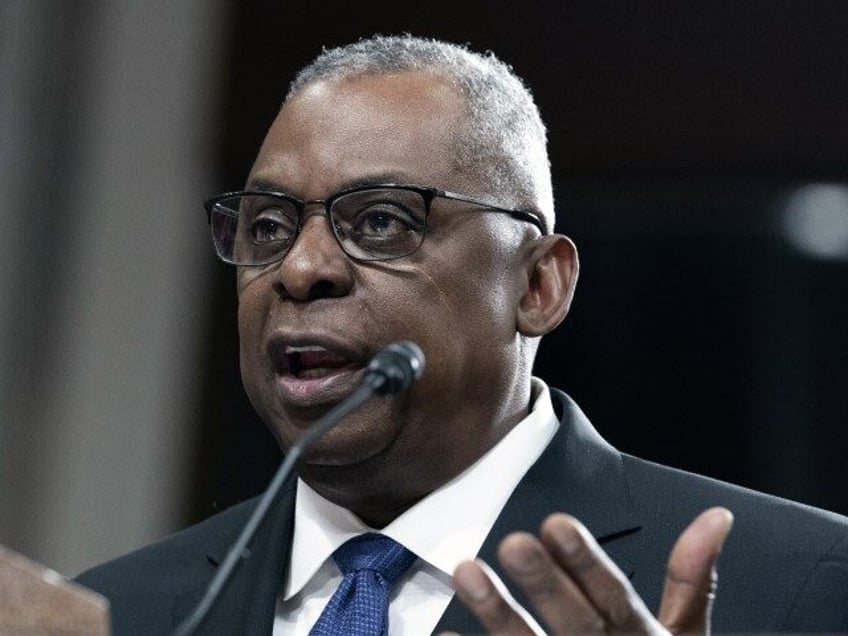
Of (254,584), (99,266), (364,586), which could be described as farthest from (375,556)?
(99,266)

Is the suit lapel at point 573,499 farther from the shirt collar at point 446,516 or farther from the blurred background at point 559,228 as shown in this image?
the blurred background at point 559,228

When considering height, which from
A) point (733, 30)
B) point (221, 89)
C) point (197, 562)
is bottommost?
point (197, 562)

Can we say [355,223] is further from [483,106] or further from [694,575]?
[694,575]

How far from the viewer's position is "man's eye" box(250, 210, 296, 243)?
1.99 m

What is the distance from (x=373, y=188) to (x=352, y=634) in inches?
22.6

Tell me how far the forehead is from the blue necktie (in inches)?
18.5

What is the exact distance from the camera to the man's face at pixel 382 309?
190 centimetres

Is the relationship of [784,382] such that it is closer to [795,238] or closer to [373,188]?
[795,238]

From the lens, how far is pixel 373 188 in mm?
1940

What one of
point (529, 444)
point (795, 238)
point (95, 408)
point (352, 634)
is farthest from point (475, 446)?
point (95, 408)

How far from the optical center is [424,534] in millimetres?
1937

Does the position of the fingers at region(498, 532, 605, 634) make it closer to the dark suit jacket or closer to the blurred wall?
the dark suit jacket

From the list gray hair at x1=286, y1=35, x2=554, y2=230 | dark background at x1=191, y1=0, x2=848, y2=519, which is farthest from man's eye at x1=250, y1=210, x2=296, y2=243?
dark background at x1=191, y1=0, x2=848, y2=519

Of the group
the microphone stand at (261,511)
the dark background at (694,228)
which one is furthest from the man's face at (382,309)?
the dark background at (694,228)
